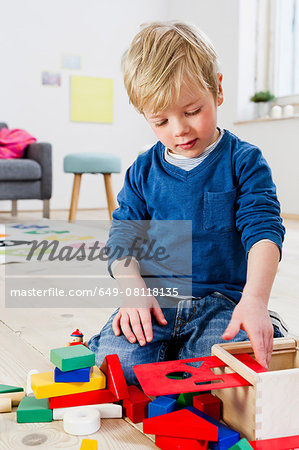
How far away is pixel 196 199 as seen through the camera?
84 centimetres

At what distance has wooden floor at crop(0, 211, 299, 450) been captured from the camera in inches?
24.1

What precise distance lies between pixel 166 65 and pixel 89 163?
238cm

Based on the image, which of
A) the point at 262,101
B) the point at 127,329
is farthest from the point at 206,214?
the point at 262,101

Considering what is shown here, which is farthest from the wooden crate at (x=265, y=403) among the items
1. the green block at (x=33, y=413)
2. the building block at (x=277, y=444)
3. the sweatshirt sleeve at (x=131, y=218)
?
the sweatshirt sleeve at (x=131, y=218)

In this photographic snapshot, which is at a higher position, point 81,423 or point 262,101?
point 262,101

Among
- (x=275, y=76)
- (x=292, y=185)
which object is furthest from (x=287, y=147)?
(x=275, y=76)

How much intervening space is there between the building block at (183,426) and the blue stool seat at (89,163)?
2576 mm

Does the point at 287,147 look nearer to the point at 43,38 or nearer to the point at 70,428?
the point at 43,38

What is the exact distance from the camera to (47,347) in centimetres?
93

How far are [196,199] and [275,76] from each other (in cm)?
322

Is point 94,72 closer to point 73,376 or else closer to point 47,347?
point 47,347

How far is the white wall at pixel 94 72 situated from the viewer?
12.0 ft

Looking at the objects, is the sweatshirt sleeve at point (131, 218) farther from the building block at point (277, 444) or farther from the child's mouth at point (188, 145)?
the building block at point (277, 444)

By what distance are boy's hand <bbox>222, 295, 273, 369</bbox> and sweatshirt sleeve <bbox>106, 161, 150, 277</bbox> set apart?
305 mm
